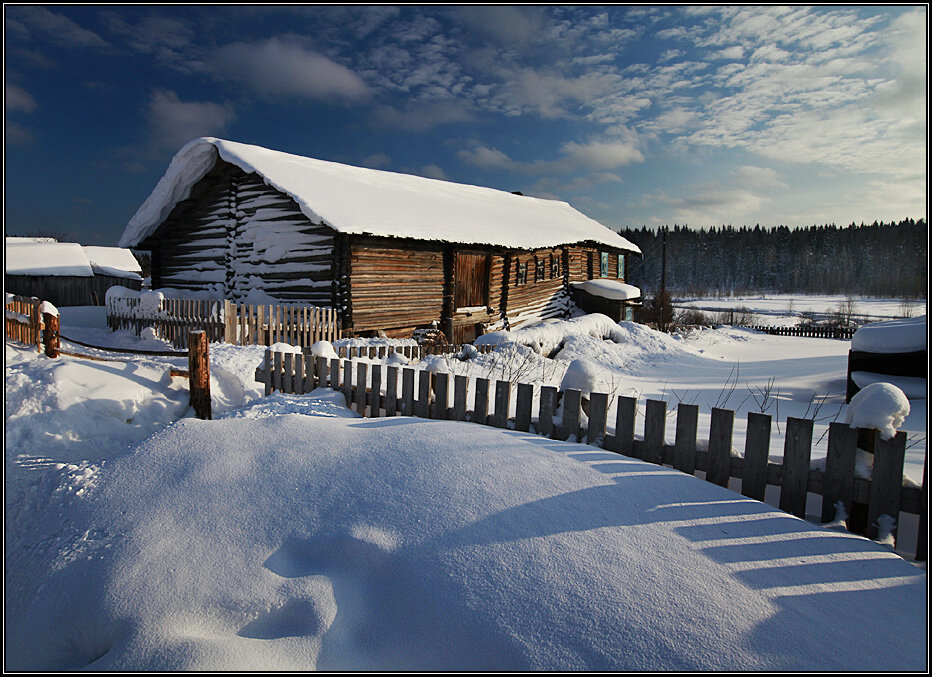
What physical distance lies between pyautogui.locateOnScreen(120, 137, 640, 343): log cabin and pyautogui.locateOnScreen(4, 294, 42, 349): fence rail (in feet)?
18.2

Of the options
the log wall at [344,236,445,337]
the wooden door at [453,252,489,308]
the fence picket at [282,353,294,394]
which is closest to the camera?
the fence picket at [282,353,294,394]

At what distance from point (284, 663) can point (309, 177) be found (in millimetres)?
15655

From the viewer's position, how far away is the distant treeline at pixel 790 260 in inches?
3197

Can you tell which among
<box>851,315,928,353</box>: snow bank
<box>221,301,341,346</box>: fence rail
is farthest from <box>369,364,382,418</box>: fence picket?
<box>851,315,928,353</box>: snow bank

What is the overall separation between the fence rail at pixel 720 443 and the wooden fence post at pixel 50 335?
24.8ft

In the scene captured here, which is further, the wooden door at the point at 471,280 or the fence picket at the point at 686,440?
the wooden door at the point at 471,280

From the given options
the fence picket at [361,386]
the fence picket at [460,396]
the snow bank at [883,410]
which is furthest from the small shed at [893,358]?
the fence picket at [361,386]

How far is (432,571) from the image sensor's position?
2172mm

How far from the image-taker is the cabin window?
21156 millimetres

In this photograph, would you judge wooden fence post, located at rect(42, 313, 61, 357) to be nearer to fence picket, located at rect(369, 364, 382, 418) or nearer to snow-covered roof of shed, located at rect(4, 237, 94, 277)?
fence picket, located at rect(369, 364, 382, 418)

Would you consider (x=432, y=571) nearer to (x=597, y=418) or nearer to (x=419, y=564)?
(x=419, y=564)

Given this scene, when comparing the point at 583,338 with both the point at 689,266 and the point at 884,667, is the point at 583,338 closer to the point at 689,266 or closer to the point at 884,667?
the point at 884,667

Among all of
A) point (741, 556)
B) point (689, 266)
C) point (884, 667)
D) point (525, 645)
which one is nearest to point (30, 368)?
point (525, 645)

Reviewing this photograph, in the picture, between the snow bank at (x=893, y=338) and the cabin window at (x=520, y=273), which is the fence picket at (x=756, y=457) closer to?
the snow bank at (x=893, y=338)
